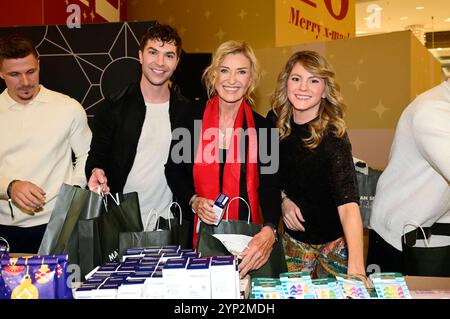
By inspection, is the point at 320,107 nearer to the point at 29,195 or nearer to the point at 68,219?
the point at 68,219

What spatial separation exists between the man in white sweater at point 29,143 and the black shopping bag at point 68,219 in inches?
22.5

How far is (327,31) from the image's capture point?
5715 mm

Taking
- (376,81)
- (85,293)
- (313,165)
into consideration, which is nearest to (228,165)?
(313,165)

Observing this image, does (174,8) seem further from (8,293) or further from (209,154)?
(8,293)

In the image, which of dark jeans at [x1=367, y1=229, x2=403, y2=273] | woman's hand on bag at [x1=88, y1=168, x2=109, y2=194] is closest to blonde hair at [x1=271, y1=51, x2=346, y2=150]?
dark jeans at [x1=367, y1=229, x2=403, y2=273]

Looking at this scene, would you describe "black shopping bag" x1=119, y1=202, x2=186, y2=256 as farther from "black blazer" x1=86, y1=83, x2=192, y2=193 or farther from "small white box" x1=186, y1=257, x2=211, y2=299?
"small white box" x1=186, y1=257, x2=211, y2=299

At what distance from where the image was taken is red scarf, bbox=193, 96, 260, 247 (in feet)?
6.92

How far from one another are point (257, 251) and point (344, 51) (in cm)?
232

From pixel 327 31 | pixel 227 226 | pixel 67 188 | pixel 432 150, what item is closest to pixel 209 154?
pixel 227 226

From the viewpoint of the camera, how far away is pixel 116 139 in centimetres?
223

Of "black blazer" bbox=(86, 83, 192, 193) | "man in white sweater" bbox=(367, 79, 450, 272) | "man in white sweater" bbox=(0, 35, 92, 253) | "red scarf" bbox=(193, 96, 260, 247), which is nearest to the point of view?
"man in white sweater" bbox=(367, 79, 450, 272)

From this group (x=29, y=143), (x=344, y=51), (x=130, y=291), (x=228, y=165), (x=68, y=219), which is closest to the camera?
(x=130, y=291)

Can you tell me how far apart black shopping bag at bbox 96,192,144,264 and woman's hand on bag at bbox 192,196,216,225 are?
10.2 inches

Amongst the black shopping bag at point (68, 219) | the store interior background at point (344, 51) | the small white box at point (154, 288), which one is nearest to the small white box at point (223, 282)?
the small white box at point (154, 288)
